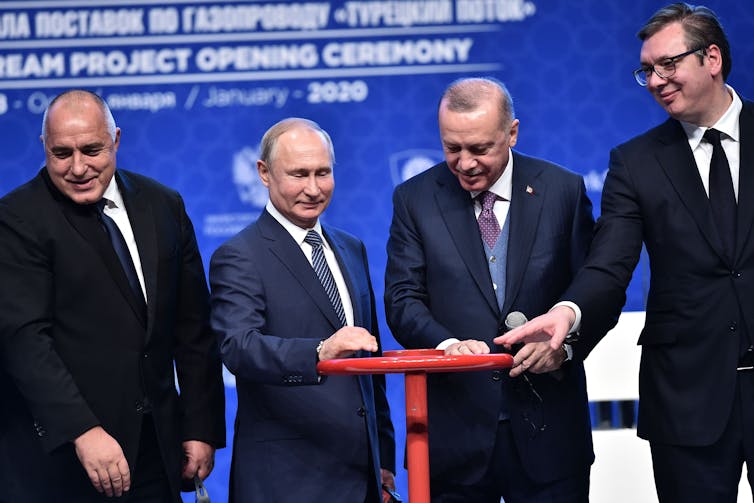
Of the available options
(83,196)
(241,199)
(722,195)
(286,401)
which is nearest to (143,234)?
(83,196)

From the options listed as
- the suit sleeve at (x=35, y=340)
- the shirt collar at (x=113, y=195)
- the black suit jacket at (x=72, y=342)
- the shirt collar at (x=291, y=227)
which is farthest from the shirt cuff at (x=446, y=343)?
the shirt collar at (x=113, y=195)

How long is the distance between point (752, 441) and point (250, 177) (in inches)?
107

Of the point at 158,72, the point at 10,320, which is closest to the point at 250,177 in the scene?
the point at 158,72

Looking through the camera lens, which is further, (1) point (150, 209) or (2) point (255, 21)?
(2) point (255, 21)

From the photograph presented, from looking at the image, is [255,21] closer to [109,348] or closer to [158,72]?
[158,72]

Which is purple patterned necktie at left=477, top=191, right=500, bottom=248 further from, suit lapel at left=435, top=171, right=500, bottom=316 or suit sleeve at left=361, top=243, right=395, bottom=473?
suit sleeve at left=361, top=243, right=395, bottom=473

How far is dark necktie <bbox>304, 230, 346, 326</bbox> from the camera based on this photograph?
318 cm

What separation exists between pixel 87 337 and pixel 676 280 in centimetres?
161

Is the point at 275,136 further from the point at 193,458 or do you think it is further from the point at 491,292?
the point at 193,458

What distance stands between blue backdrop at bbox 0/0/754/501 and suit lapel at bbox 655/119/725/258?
6.12 feet

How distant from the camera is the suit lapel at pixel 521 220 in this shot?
307 centimetres

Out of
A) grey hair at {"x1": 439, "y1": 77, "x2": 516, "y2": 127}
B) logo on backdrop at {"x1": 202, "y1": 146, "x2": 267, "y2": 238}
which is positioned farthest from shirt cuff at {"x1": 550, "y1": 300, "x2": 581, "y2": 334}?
logo on backdrop at {"x1": 202, "y1": 146, "x2": 267, "y2": 238}

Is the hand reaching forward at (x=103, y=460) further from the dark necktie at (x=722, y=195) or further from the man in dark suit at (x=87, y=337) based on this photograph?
the dark necktie at (x=722, y=195)

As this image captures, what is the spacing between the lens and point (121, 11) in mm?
4930
